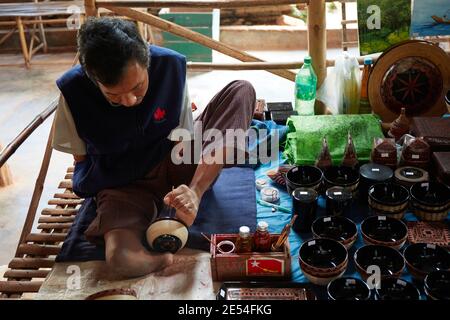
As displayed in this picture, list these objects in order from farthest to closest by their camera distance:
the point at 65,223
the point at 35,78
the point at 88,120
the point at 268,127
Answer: the point at 35,78 < the point at 268,127 < the point at 65,223 < the point at 88,120

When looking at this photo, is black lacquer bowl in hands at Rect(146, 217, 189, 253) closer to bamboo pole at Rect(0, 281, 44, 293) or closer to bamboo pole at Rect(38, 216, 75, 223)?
bamboo pole at Rect(0, 281, 44, 293)

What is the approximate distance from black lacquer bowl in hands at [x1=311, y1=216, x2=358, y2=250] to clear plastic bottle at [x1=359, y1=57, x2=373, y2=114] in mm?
846

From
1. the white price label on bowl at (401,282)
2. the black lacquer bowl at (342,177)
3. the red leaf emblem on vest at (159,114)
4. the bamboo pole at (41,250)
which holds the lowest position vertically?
the bamboo pole at (41,250)

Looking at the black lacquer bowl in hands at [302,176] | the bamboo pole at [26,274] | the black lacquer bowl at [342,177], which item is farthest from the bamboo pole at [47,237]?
the black lacquer bowl at [342,177]

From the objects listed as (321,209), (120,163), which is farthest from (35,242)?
(321,209)

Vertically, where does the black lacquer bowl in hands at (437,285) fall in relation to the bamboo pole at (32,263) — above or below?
above

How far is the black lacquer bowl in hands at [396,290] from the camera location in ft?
5.14

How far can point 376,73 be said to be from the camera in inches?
96.7

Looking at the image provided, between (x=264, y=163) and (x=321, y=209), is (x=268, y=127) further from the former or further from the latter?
(x=321, y=209)

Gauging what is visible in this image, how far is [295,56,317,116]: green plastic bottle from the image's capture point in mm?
A: 2604

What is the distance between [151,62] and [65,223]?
788mm

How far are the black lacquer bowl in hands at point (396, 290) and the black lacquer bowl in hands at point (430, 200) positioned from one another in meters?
0.39

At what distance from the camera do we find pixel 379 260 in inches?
67.8

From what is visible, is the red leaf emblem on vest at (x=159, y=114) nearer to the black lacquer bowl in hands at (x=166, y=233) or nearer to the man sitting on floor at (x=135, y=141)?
the man sitting on floor at (x=135, y=141)
